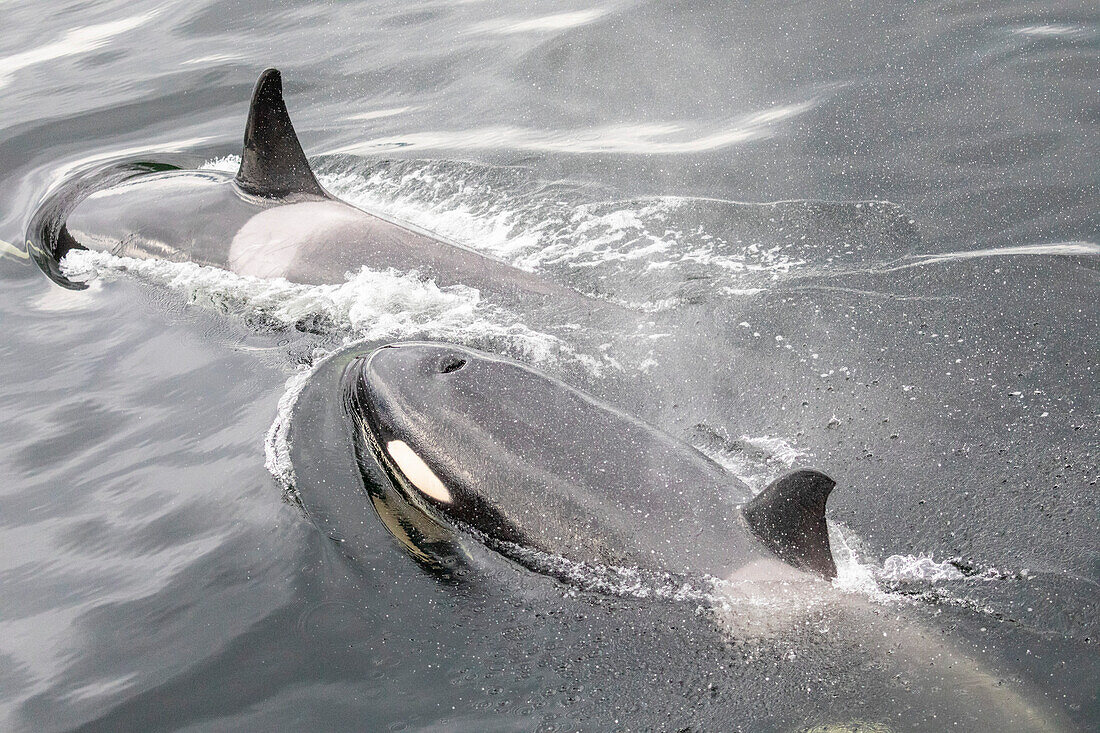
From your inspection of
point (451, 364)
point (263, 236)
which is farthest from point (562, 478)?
point (263, 236)

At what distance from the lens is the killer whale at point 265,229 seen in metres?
6.70

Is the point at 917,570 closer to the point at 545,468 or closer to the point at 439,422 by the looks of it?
the point at 545,468

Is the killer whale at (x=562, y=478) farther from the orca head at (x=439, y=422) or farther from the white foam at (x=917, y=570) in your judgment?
the white foam at (x=917, y=570)

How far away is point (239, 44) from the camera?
12141 millimetres

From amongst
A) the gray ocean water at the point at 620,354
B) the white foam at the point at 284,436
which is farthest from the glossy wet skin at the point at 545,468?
the white foam at the point at 284,436

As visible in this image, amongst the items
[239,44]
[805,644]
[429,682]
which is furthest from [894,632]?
[239,44]

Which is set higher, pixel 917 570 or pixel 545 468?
pixel 545 468

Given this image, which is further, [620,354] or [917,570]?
[620,354]

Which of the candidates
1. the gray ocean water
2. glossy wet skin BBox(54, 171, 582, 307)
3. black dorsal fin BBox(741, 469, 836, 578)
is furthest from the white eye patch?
glossy wet skin BBox(54, 171, 582, 307)

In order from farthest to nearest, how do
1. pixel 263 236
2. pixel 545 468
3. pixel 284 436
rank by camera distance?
1. pixel 263 236
2. pixel 284 436
3. pixel 545 468

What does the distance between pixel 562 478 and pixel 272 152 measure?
425 centimetres

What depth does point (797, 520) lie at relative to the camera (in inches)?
155

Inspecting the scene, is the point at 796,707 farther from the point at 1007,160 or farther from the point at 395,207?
the point at 395,207

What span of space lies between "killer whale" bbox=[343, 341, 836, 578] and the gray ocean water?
20 centimetres
